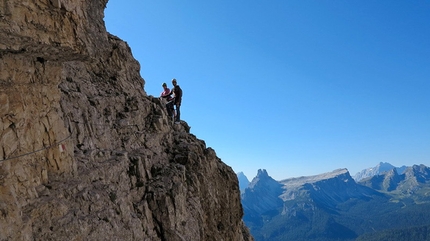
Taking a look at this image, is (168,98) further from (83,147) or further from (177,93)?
(83,147)

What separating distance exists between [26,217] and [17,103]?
12.6 ft

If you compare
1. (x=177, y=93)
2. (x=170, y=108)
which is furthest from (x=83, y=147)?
(x=170, y=108)

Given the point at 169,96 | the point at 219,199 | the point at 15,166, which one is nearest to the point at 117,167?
the point at 15,166

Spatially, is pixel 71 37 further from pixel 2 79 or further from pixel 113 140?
pixel 113 140

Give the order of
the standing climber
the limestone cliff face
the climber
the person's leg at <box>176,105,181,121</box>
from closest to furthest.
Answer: the limestone cliff face → the standing climber → the climber → the person's leg at <box>176,105,181,121</box>

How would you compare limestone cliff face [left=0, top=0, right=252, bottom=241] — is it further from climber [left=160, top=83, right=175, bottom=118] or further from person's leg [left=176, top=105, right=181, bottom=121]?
person's leg [left=176, top=105, right=181, bottom=121]

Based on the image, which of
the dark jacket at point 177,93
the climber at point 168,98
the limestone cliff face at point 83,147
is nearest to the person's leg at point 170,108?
the climber at point 168,98

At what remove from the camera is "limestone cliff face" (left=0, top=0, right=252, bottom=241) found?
10016 millimetres

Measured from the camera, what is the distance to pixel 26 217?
1005 cm

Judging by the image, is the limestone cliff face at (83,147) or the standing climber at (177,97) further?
the standing climber at (177,97)

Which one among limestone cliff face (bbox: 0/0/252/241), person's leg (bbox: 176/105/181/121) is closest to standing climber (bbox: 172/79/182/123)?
person's leg (bbox: 176/105/181/121)

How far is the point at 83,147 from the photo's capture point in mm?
15125

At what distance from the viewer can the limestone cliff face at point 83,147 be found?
10.0 m

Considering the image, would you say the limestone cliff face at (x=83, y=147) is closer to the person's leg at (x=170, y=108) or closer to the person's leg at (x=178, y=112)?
the person's leg at (x=170, y=108)
